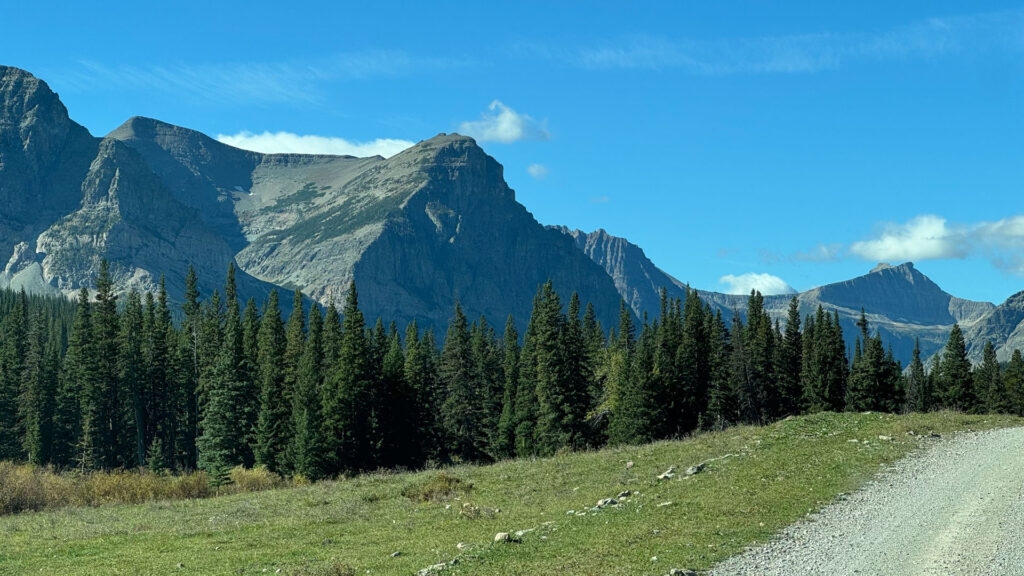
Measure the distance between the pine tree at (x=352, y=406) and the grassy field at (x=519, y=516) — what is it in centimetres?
2485

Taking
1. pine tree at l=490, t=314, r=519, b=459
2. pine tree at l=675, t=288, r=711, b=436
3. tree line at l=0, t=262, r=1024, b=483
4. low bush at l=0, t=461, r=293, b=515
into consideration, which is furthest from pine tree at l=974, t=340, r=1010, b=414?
low bush at l=0, t=461, r=293, b=515

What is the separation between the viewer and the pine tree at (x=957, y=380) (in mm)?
112125

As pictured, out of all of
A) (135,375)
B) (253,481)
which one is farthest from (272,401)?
(135,375)

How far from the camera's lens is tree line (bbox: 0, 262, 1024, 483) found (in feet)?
261

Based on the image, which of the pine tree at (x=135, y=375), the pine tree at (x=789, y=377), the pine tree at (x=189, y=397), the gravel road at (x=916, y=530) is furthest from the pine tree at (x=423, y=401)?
the gravel road at (x=916, y=530)

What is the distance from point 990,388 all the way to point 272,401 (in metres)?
102

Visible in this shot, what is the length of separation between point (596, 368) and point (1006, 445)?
89523 millimetres

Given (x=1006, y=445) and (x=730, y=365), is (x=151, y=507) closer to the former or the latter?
(x=1006, y=445)

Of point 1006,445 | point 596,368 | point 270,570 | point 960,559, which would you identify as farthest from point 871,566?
point 596,368

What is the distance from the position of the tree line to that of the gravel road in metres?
49.8

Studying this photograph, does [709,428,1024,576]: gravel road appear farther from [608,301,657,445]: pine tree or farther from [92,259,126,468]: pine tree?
[92,259,126,468]: pine tree

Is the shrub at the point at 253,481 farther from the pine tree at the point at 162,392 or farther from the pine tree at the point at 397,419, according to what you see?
the pine tree at the point at 162,392

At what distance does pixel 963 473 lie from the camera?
30312 millimetres

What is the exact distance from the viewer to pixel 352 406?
75.9 metres
